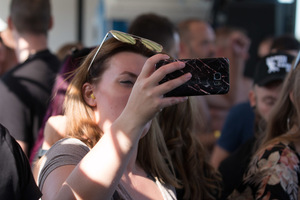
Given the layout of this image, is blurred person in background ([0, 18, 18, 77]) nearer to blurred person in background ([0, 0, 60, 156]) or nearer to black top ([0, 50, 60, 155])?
blurred person in background ([0, 0, 60, 156])

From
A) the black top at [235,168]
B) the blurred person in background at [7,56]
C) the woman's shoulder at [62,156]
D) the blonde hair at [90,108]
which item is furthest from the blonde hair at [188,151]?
the blurred person in background at [7,56]

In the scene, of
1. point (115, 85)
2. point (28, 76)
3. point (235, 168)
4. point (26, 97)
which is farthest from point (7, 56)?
point (115, 85)

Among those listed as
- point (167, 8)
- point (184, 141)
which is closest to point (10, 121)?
point (184, 141)

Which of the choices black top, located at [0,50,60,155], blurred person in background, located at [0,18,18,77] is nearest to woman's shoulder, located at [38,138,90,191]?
black top, located at [0,50,60,155]

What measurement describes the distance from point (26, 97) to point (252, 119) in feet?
4.79

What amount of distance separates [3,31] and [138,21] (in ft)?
6.90

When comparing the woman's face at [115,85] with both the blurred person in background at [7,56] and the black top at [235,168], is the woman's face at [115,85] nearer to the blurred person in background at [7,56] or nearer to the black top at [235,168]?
the black top at [235,168]

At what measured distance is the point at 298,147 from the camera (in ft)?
6.17

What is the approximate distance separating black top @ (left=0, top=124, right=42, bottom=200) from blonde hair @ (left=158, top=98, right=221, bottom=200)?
0.96m

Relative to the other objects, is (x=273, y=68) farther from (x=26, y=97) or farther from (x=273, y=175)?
(x=26, y=97)

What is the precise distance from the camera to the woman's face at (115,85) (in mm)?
1441

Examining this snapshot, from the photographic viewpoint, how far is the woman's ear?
1.58 metres

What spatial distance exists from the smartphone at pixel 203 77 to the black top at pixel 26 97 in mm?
1444

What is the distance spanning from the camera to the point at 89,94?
161cm
